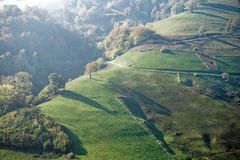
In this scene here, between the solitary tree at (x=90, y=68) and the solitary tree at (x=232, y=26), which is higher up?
the solitary tree at (x=232, y=26)

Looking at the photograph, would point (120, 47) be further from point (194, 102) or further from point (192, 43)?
point (194, 102)

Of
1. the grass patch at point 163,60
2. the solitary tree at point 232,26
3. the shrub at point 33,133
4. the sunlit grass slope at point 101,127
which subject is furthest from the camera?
the solitary tree at point 232,26

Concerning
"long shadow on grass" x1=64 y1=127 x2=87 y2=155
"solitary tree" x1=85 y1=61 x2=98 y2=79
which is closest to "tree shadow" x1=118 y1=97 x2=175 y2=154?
"long shadow on grass" x1=64 y1=127 x2=87 y2=155

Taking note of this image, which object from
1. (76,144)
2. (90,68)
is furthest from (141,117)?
(90,68)

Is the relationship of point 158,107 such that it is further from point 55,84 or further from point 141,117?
point 55,84

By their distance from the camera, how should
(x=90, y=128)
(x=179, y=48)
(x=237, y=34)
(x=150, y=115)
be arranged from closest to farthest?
(x=90, y=128) → (x=150, y=115) → (x=179, y=48) → (x=237, y=34)

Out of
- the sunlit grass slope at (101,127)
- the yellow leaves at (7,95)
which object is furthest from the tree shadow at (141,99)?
the yellow leaves at (7,95)

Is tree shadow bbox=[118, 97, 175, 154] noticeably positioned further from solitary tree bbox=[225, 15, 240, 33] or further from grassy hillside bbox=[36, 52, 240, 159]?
solitary tree bbox=[225, 15, 240, 33]

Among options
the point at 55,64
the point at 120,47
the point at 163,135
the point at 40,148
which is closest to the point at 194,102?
the point at 163,135

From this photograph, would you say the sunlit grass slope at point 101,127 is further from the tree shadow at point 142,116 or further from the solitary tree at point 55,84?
the solitary tree at point 55,84
